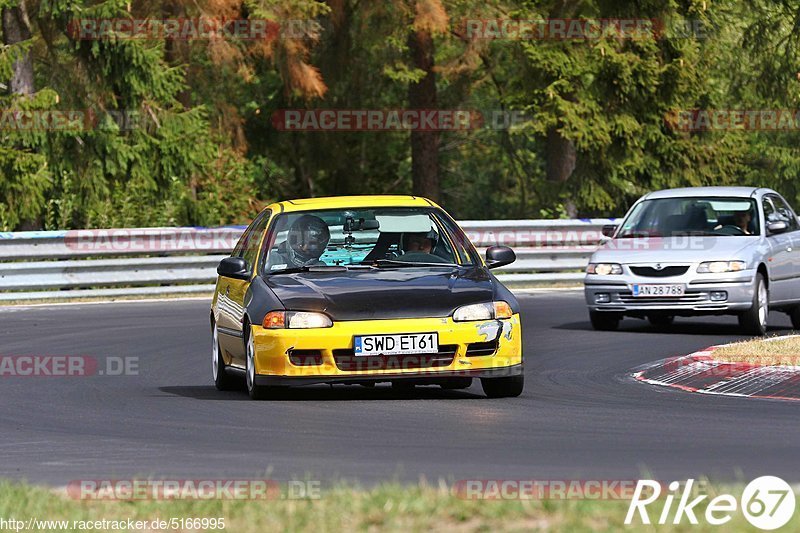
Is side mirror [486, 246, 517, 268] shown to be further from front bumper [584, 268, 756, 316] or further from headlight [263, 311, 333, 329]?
front bumper [584, 268, 756, 316]

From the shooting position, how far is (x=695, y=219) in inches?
773

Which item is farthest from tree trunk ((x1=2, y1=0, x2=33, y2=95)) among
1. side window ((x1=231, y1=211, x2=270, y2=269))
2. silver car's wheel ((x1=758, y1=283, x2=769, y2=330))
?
side window ((x1=231, y1=211, x2=270, y2=269))

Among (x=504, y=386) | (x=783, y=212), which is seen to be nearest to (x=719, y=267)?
(x=783, y=212)

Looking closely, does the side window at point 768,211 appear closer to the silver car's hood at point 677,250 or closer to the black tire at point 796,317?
the silver car's hood at point 677,250

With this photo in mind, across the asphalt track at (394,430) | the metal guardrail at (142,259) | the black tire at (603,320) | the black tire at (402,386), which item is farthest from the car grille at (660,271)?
the metal guardrail at (142,259)

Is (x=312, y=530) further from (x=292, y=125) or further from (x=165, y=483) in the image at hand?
(x=292, y=125)

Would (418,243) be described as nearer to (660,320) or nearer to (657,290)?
(657,290)

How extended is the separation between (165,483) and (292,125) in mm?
35794

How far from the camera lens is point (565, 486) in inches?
309

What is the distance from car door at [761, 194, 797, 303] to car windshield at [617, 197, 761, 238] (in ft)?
0.81

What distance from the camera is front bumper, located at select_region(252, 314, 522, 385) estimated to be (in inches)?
461

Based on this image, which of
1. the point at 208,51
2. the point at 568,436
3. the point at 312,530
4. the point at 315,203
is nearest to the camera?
the point at 312,530

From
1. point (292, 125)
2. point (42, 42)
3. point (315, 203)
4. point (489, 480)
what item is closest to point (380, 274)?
point (315, 203)

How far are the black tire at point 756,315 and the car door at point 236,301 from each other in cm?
655
